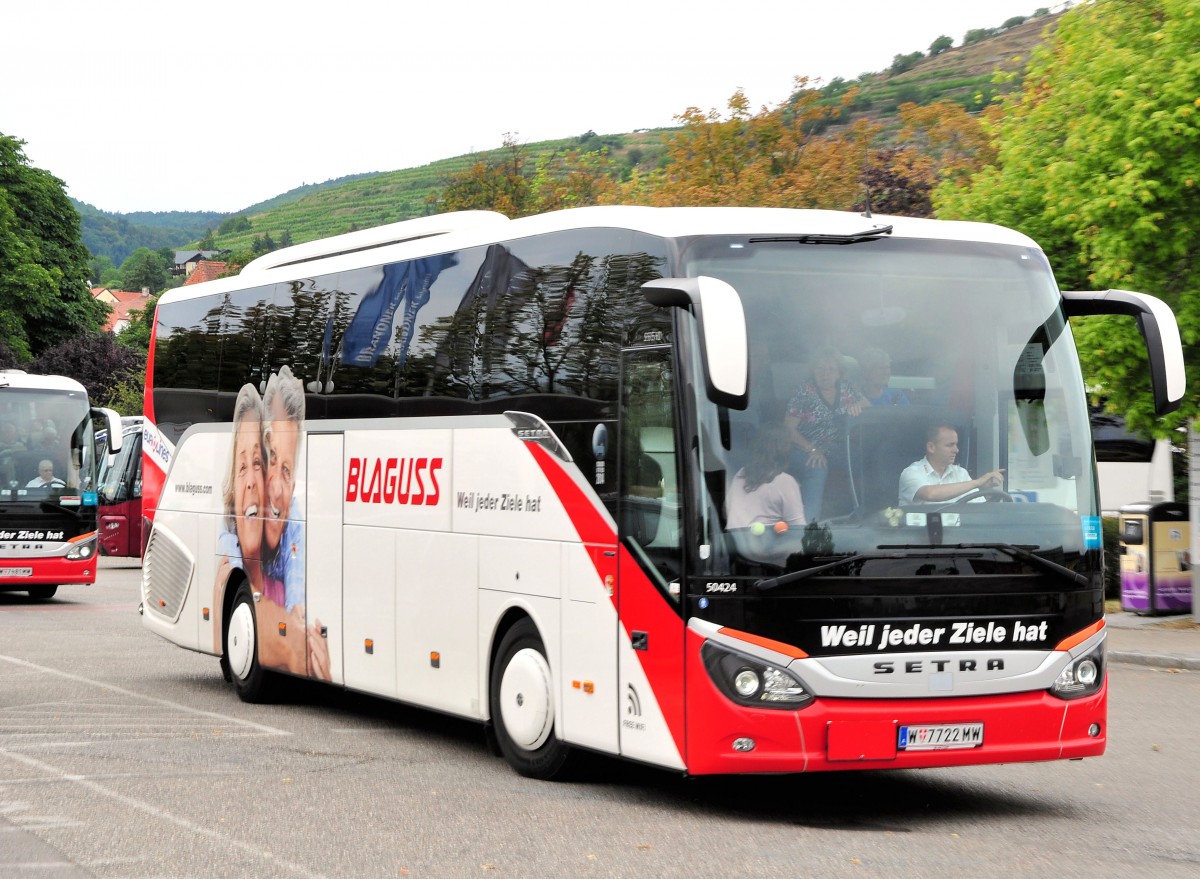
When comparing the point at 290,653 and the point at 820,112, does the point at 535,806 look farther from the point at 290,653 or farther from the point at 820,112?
the point at 820,112

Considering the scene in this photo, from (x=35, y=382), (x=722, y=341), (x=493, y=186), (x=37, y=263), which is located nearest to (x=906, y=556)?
(x=722, y=341)

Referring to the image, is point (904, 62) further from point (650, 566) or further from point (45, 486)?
point (650, 566)

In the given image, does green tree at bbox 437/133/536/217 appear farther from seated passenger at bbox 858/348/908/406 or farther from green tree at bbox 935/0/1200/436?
seated passenger at bbox 858/348/908/406

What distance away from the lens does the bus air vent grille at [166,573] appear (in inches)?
610

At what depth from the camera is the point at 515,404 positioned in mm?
10102

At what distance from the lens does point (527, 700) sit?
9812 mm

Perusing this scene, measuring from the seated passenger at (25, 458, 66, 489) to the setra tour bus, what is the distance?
16.4 meters

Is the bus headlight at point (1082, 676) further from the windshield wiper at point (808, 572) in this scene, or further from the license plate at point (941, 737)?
the windshield wiper at point (808, 572)

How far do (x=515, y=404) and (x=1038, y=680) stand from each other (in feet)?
11.1

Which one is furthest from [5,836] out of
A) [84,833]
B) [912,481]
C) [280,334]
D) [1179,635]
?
[1179,635]

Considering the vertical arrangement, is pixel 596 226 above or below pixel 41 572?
above

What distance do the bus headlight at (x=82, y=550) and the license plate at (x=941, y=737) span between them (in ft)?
64.7

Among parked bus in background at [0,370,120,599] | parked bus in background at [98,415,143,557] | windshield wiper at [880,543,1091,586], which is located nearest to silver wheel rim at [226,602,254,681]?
windshield wiper at [880,543,1091,586]

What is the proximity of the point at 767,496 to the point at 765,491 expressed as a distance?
1.0 inches
